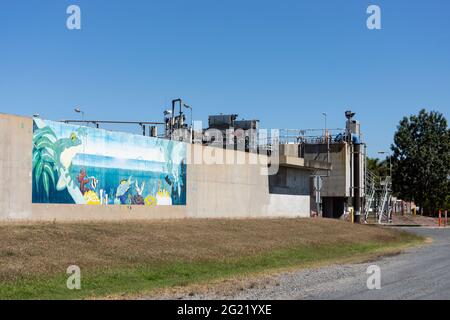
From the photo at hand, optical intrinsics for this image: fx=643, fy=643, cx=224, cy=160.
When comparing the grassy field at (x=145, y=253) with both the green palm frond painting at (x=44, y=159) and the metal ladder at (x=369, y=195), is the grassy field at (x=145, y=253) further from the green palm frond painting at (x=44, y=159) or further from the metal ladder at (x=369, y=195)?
the metal ladder at (x=369, y=195)

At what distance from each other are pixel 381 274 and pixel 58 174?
13.9m

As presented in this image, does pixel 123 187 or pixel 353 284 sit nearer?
pixel 353 284

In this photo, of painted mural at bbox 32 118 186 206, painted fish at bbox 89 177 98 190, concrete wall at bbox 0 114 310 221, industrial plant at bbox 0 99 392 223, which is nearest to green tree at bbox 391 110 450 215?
industrial plant at bbox 0 99 392 223

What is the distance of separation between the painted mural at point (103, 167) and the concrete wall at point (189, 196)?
361 millimetres

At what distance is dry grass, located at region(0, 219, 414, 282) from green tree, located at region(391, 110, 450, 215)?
39.0 meters

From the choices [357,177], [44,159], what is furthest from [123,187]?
[357,177]

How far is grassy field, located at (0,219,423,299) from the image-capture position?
17453 mm

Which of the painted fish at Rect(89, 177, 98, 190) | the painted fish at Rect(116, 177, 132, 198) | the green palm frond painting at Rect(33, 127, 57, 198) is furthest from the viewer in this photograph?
the painted fish at Rect(116, 177, 132, 198)

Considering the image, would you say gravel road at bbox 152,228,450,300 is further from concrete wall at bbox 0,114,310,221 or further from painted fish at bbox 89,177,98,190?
painted fish at bbox 89,177,98,190

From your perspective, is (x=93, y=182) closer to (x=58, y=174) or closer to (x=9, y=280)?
(x=58, y=174)

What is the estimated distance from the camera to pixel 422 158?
73.4 metres

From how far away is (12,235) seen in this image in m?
21.0

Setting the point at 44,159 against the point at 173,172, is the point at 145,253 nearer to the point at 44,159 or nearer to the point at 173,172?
the point at 44,159

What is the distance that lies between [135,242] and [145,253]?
164 cm
